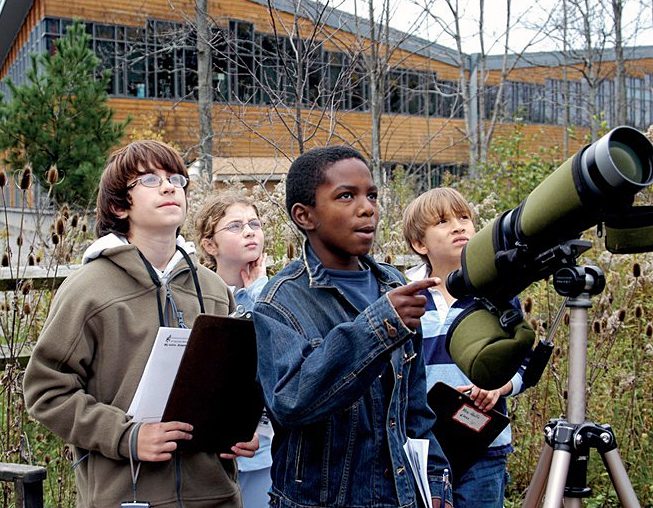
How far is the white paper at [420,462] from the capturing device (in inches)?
88.4

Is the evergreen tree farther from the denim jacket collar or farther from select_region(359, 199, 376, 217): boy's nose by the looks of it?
select_region(359, 199, 376, 217): boy's nose

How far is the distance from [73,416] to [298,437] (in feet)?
2.27

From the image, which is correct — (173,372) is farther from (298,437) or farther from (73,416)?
(298,437)

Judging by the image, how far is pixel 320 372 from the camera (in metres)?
1.97

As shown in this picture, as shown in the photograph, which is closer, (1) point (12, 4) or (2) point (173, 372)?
(2) point (173, 372)

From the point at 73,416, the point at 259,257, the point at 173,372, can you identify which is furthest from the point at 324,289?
the point at 259,257

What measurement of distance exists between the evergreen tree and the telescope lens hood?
14287mm

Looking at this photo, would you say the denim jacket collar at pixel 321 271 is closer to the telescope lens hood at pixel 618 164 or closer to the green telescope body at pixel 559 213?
the green telescope body at pixel 559 213

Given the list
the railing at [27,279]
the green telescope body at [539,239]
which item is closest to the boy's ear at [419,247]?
the green telescope body at [539,239]

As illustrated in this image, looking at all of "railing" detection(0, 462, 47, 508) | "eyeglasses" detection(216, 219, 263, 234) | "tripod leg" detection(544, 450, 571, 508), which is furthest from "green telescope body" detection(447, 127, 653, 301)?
"eyeglasses" detection(216, 219, 263, 234)

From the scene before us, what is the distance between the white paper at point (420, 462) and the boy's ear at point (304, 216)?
61cm

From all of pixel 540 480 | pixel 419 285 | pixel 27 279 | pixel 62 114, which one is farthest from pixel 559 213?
pixel 62 114

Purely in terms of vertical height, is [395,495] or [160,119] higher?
[160,119]

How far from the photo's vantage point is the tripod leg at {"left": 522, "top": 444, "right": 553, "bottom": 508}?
2.19 meters
